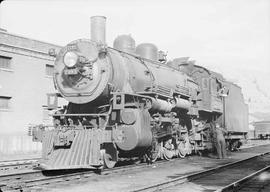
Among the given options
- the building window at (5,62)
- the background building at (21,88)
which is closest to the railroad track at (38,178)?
the background building at (21,88)

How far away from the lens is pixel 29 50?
2291 centimetres

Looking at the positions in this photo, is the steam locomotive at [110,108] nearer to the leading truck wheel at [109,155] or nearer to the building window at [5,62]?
the leading truck wheel at [109,155]

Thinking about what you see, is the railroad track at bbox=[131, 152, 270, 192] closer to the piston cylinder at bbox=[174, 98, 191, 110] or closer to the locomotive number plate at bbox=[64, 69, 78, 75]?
the piston cylinder at bbox=[174, 98, 191, 110]

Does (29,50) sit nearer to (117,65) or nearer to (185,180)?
(117,65)

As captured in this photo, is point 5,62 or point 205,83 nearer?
point 205,83

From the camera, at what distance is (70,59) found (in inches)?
427

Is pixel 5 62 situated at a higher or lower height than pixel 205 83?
higher

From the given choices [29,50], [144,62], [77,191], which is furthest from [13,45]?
[77,191]

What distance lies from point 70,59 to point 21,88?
12764 millimetres

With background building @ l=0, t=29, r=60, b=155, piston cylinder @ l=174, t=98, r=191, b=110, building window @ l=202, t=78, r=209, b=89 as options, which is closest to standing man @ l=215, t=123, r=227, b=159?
piston cylinder @ l=174, t=98, r=191, b=110

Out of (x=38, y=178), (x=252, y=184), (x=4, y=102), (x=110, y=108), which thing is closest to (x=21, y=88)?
(x=4, y=102)

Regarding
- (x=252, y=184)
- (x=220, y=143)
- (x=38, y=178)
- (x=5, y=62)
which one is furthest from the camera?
(x=5, y=62)

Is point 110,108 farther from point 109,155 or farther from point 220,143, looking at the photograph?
point 220,143

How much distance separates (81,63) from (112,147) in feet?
8.59
